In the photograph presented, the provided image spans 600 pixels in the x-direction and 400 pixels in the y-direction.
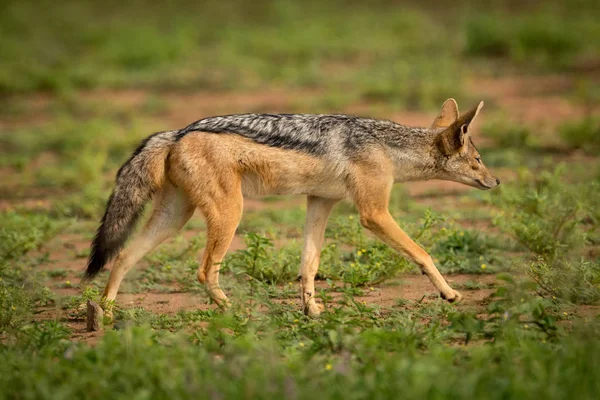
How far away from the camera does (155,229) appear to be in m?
6.75

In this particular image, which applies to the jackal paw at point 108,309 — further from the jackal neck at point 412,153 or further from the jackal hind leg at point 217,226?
the jackal neck at point 412,153

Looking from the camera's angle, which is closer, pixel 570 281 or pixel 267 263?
pixel 570 281

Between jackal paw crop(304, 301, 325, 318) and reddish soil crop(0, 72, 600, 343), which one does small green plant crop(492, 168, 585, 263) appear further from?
jackal paw crop(304, 301, 325, 318)

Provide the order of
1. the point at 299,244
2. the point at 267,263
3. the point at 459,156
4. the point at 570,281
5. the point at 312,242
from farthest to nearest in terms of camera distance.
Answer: the point at 299,244
the point at 267,263
the point at 459,156
the point at 312,242
the point at 570,281

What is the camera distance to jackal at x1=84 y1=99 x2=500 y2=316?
21.3 ft

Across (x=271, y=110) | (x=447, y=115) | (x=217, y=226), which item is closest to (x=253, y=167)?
(x=217, y=226)

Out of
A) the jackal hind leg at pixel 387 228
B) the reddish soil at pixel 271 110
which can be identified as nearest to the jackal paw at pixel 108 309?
the reddish soil at pixel 271 110

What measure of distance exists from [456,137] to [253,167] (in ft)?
5.40

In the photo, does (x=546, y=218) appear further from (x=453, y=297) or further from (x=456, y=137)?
(x=453, y=297)

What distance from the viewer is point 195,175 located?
6441mm

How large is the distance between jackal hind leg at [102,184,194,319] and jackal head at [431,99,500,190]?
2.02m

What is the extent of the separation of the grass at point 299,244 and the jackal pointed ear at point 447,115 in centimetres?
79

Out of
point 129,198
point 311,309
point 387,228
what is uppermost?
point 129,198

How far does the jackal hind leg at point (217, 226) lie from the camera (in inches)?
256
